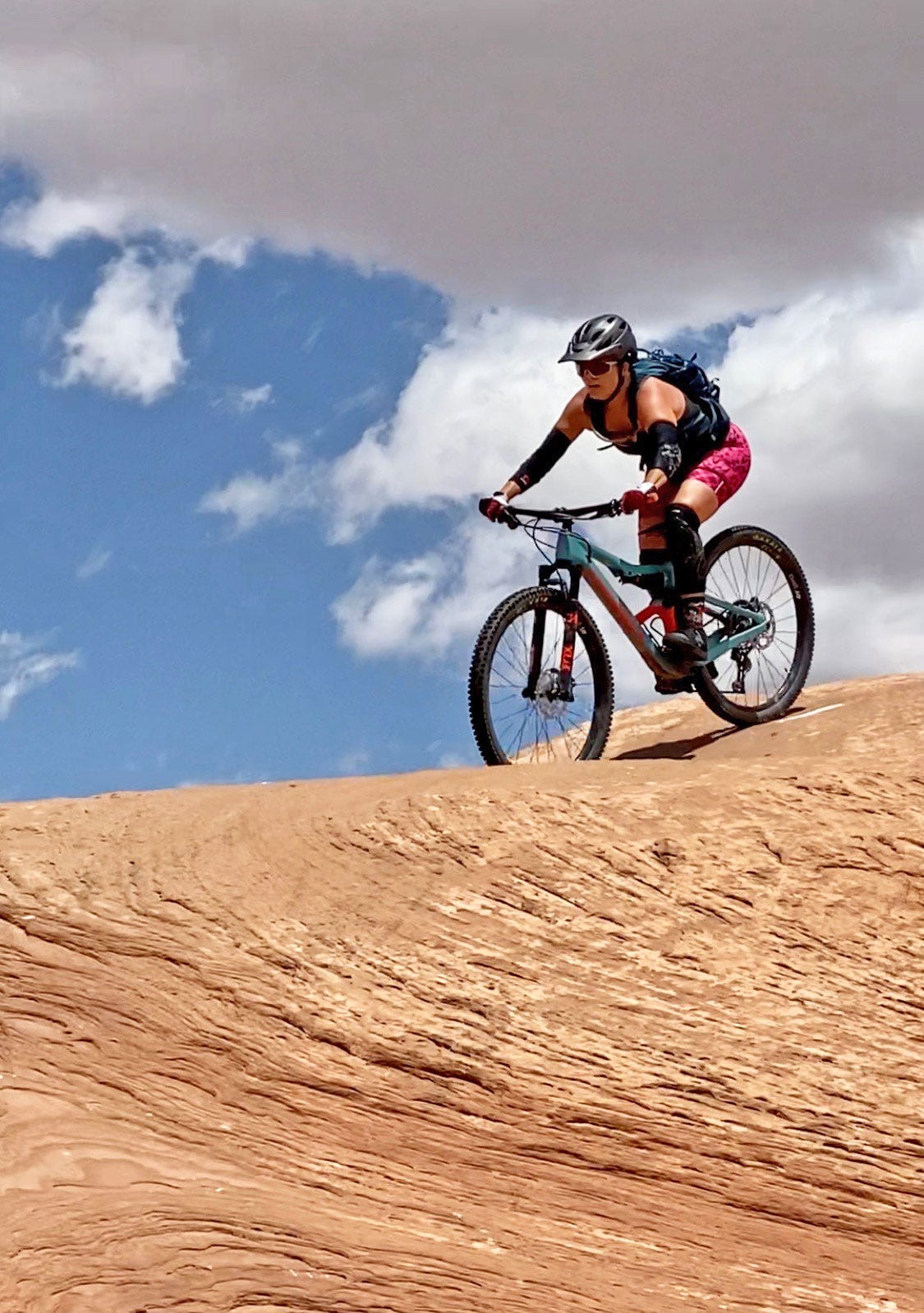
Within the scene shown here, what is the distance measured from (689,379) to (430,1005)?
4.82 metres

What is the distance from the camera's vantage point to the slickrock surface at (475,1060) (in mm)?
6328

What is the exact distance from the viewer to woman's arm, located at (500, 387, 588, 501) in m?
9.54

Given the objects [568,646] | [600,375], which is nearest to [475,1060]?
[568,646]

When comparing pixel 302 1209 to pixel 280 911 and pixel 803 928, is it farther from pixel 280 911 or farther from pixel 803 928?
pixel 803 928

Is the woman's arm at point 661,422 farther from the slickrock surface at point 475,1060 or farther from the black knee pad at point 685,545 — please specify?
the slickrock surface at point 475,1060

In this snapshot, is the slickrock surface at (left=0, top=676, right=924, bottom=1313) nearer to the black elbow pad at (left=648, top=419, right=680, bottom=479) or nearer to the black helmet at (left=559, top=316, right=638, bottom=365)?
the black elbow pad at (left=648, top=419, right=680, bottom=479)

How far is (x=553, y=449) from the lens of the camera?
972cm

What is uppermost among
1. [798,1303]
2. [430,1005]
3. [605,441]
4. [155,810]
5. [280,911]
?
[605,441]

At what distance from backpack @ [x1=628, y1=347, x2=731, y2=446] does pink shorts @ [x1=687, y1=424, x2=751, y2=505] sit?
77mm

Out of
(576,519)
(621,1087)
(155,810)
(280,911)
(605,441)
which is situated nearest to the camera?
(621,1087)

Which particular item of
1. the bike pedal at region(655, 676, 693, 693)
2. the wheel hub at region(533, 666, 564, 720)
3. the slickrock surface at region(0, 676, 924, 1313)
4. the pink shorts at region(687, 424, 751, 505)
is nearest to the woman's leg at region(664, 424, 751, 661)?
the pink shorts at region(687, 424, 751, 505)

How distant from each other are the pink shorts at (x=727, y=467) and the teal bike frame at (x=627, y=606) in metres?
0.62

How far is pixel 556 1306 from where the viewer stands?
241 inches

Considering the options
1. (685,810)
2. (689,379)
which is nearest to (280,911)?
(685,810)
